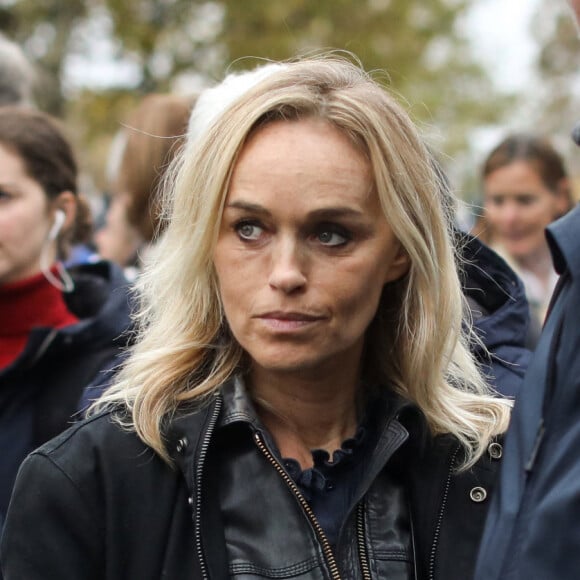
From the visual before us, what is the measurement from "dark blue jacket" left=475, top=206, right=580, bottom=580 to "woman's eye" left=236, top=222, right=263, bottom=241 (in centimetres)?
63

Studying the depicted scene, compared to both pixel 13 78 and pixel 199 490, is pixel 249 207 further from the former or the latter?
pixel 13 78

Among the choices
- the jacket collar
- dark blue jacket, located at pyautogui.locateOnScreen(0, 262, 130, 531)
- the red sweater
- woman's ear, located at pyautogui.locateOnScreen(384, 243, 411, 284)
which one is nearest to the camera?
the jacket collar

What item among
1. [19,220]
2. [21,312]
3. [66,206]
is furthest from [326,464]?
[66,206]

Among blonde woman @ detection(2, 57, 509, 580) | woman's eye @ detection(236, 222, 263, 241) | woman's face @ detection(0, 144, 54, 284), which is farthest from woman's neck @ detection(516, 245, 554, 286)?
woman's eye @ detection(236, 222, 263, 241)

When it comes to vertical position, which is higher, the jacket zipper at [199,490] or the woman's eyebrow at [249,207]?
the woman's eyebrow at [249,207]

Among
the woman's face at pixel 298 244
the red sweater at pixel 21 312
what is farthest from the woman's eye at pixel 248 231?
the red sweater at pixel 21 312

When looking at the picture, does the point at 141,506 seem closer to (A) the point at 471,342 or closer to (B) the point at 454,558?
(B) the point at 454,558

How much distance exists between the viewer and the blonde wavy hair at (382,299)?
2.09m

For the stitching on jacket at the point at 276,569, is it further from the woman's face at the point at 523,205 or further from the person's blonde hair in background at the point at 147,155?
the woman's face at the point at 523,205

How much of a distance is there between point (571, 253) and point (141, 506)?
3.06 ft

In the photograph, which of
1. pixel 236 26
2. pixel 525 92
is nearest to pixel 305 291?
pixel 236 26

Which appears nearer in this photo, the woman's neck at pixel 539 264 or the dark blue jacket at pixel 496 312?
the dark blue jacket at pixel 496 312

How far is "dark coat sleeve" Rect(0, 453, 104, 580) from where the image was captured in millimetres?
1921

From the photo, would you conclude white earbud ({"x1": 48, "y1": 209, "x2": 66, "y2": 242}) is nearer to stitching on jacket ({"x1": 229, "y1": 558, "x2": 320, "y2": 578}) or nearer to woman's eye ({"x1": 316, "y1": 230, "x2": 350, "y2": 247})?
woman's eye ({"x1": 316, "y1": 230, "x2": 350, "y2": 247})
